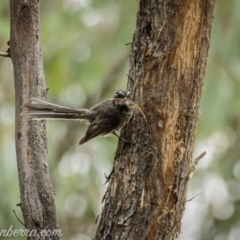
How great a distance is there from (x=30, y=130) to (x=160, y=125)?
0.57m

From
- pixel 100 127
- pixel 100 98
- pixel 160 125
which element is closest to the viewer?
pixel 160 125

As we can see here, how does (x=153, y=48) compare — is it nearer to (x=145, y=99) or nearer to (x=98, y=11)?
(x=145, y=99)

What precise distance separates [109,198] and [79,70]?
13.0 ft

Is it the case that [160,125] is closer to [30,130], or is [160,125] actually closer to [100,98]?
[30,130]

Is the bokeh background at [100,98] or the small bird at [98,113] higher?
the bokeh background at [100,98]

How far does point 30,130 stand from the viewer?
Answer: 107 inches

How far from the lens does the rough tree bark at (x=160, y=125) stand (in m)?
2.59

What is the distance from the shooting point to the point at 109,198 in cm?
263

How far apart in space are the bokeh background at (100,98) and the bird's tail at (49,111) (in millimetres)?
2619

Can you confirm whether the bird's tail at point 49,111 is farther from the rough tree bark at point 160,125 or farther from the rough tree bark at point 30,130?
the rough tree bark at point 160,125

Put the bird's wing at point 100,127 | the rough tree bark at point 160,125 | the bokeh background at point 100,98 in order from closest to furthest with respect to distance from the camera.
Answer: the rough tree bark at point 160,125 → the bird's wing at point 100,127 → the bokeh background at point 100,98

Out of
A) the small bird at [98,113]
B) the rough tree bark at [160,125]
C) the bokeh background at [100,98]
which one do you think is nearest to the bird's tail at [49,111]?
the small bird at [98,113]

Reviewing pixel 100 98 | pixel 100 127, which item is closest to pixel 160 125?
pixel 100 127

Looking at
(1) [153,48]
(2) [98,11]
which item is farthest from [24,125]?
(2) [98,11]
